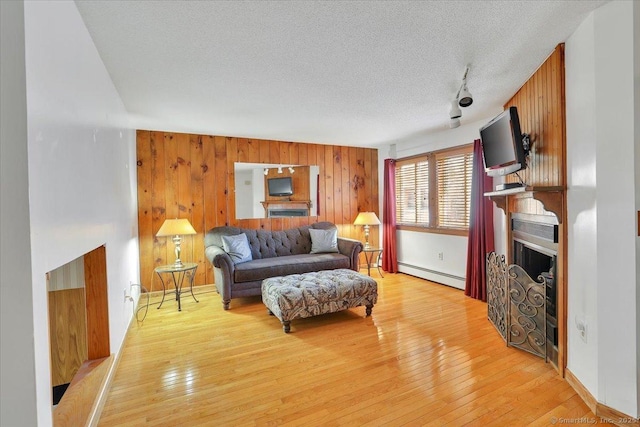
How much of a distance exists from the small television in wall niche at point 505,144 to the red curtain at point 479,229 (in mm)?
924

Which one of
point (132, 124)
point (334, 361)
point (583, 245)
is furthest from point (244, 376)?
point (132, 124)

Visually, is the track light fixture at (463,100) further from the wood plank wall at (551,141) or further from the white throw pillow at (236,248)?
the white throw pillow at (236,248)

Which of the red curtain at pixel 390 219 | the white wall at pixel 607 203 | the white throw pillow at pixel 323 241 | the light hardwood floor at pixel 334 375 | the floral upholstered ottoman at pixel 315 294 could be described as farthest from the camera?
the red curtain at pixel 390 219

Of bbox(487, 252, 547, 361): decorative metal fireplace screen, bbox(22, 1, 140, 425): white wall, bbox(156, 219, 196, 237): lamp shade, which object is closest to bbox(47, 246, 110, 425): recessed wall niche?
bbox(22, 1, 140, 425): white wall

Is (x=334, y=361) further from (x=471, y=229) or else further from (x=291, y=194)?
(x=291, y=194)

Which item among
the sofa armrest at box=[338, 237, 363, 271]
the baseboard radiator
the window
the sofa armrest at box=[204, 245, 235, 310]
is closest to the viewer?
the sofa armrest at box=[204, 245, 235, 310]

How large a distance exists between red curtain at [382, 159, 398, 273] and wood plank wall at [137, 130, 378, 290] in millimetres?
1034

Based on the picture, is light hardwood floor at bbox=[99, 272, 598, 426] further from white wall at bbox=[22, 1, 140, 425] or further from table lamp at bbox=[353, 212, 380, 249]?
table lamp at bbox=[353, 212, 380, 249]

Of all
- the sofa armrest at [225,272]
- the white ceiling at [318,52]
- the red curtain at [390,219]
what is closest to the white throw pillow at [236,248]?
the sofa armrest at [225,272]

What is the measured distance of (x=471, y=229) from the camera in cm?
402

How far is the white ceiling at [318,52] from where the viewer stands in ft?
5.68

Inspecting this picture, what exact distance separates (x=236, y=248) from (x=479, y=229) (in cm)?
329

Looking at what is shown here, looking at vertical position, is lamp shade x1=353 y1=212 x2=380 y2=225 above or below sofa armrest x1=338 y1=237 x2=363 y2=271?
above

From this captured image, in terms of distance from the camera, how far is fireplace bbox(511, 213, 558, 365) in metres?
2.34
